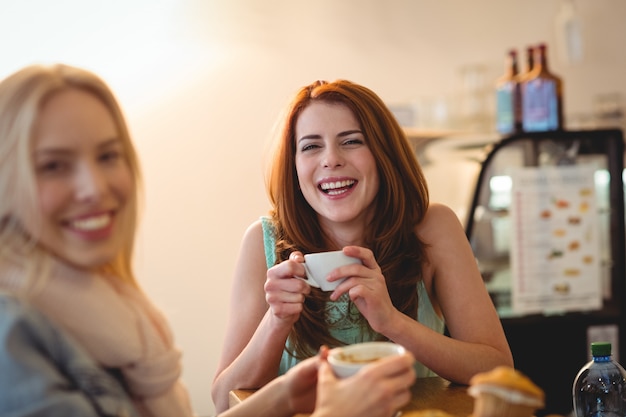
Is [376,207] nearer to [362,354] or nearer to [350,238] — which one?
[350,238]

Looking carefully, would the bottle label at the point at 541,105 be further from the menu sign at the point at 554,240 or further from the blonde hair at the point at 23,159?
the blonde hair at the point at 23,159

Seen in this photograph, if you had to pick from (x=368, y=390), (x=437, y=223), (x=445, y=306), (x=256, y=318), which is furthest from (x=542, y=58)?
(x=368, y=390)

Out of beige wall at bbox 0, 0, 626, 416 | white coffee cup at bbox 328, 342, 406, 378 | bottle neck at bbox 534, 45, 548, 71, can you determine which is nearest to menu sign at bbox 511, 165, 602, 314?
bottle neck at bbox 534, 45, 548, 71

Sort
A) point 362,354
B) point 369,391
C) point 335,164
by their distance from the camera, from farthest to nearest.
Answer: point 335,164
point 362,354
point 369,391

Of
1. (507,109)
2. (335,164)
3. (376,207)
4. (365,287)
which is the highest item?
(507,109)

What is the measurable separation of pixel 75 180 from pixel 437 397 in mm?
877

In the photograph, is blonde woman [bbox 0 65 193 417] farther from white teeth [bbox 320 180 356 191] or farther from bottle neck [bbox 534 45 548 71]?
bottle neck [bbox 534 45 548 71]

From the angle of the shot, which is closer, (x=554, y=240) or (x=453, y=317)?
(x=453, y=317)

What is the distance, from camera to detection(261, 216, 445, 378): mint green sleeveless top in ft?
5.85

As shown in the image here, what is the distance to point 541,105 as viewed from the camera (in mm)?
3162

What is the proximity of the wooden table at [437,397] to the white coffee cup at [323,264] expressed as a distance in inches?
10.9

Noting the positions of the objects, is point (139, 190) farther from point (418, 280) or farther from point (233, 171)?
point (233, 171)

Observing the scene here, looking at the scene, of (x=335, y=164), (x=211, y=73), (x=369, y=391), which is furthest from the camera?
(x=211, y=73)

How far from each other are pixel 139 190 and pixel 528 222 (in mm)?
2435
